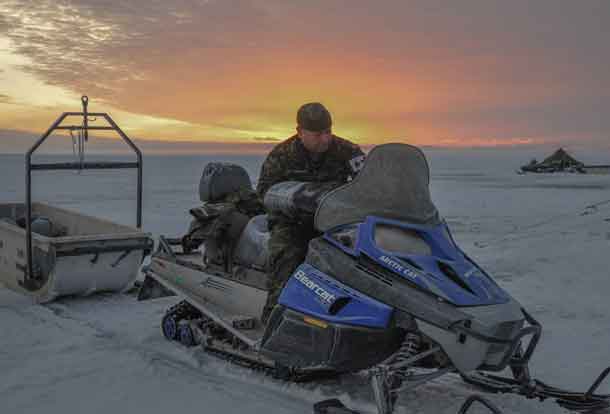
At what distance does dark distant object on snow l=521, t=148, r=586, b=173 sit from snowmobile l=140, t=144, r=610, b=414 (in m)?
33.2

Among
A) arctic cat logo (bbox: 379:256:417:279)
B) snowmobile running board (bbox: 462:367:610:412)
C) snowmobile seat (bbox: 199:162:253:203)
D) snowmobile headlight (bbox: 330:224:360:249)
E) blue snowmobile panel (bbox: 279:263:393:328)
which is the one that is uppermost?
snowmobile seat (bbox: 199:162:253:203)

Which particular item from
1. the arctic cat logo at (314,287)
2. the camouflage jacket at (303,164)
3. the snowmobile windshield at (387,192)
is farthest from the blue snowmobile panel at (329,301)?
the camouflage jacket at (303,164)

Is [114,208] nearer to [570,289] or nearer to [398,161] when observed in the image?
[570,289]

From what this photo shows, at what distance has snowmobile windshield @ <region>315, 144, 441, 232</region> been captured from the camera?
3422mm

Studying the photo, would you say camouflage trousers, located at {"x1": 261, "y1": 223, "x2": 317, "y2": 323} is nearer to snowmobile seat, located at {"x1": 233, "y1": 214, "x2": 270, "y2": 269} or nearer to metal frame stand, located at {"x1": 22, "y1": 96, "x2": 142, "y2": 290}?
snowmobile seat, located at {"x1": 233, "y1": 214, "x2": 270, "y2": 269}

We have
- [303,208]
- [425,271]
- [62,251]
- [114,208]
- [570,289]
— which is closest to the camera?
[425,271]

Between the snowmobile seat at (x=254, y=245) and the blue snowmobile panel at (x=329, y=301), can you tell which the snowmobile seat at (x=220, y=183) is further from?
the blue snowmobile panel at (x=329, y=301)

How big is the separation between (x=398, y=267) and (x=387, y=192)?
1.38ft

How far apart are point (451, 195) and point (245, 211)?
16476 millimetres

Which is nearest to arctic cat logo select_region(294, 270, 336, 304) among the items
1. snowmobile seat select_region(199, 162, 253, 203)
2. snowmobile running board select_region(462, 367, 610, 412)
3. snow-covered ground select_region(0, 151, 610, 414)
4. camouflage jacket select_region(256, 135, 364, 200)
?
snow-covered ground select_region(0, 151, 610, 414)

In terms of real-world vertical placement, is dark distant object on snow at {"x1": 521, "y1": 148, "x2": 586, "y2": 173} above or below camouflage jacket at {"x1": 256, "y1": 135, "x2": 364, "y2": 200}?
below

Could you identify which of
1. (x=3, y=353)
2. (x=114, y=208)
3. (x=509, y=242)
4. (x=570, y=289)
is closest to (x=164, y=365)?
(x=3, y=353)

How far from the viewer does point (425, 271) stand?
320 cm

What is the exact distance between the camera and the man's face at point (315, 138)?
418 centimetres
